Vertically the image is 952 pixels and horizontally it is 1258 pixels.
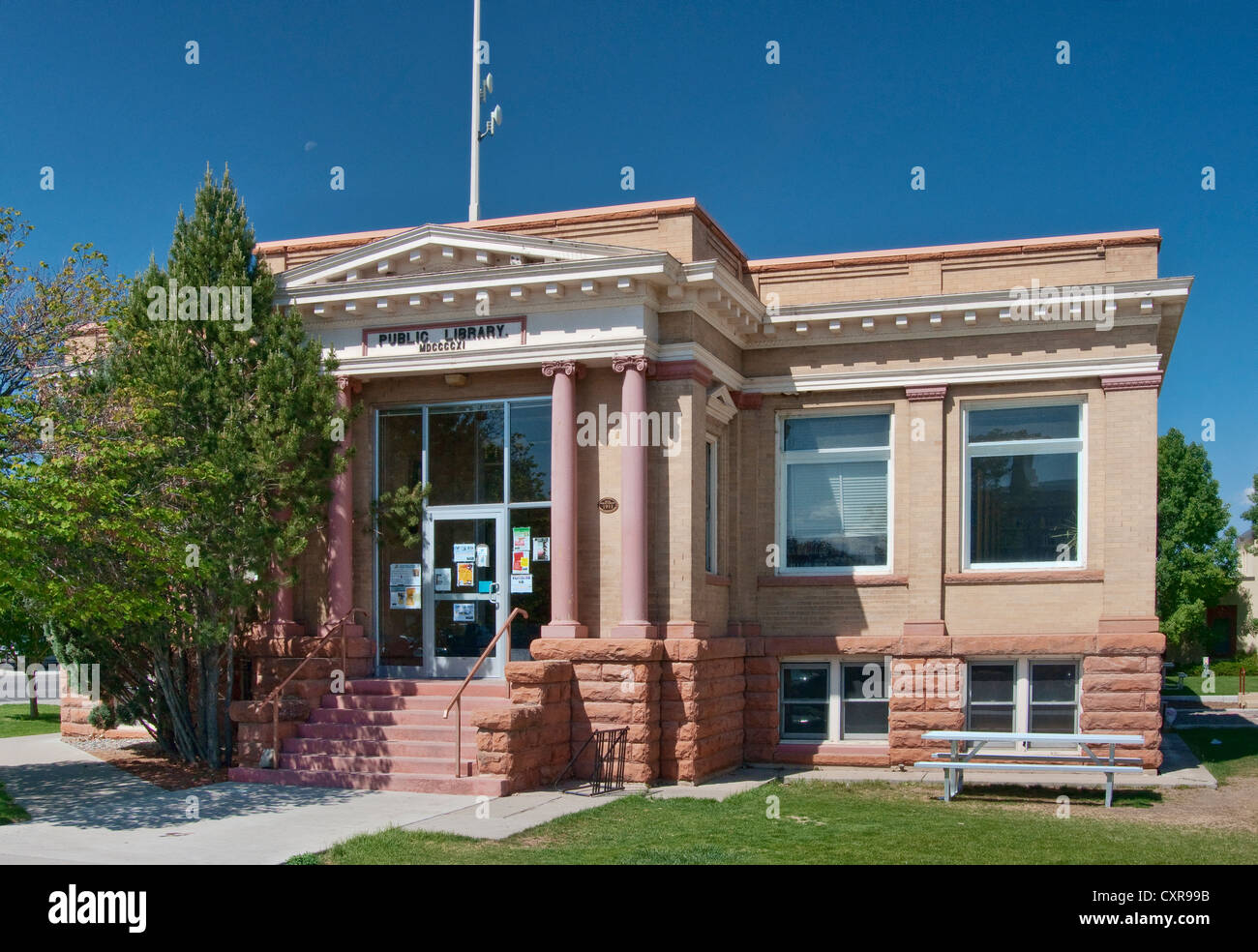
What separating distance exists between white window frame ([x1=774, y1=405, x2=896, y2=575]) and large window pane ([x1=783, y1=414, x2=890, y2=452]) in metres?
0.06

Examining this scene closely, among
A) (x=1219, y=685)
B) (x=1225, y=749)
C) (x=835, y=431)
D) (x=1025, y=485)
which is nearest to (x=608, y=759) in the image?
(x=835, y=431)

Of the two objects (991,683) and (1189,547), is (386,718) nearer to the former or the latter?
(991,683)

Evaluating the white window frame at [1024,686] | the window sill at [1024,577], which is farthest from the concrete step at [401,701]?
the white window frame at [1024,686]

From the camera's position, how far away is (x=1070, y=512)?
17.0 m

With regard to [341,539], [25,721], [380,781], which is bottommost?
[25,721]

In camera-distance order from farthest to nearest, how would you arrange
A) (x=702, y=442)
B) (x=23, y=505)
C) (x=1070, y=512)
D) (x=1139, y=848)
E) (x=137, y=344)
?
(x=1070, y=512)
(x=702, y=442)
(x=137, y=344)
(x=23, y=505)
(x=1139, y=848)

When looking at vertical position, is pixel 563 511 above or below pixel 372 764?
above

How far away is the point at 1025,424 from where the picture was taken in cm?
1731

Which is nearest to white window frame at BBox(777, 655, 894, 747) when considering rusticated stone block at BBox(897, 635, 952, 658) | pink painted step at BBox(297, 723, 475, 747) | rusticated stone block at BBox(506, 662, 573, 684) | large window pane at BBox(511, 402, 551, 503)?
rusticated stone block at BBox(897, 635, 952, 658)

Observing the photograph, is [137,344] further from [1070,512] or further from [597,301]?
[1070,512]

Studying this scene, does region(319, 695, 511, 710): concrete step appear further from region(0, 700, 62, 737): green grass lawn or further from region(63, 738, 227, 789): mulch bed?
region(0, 700, 62, 737): green grass lawn

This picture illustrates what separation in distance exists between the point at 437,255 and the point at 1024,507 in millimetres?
8811

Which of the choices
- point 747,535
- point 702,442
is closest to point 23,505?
point 702,442

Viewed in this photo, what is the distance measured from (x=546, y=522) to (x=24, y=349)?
6.54m
